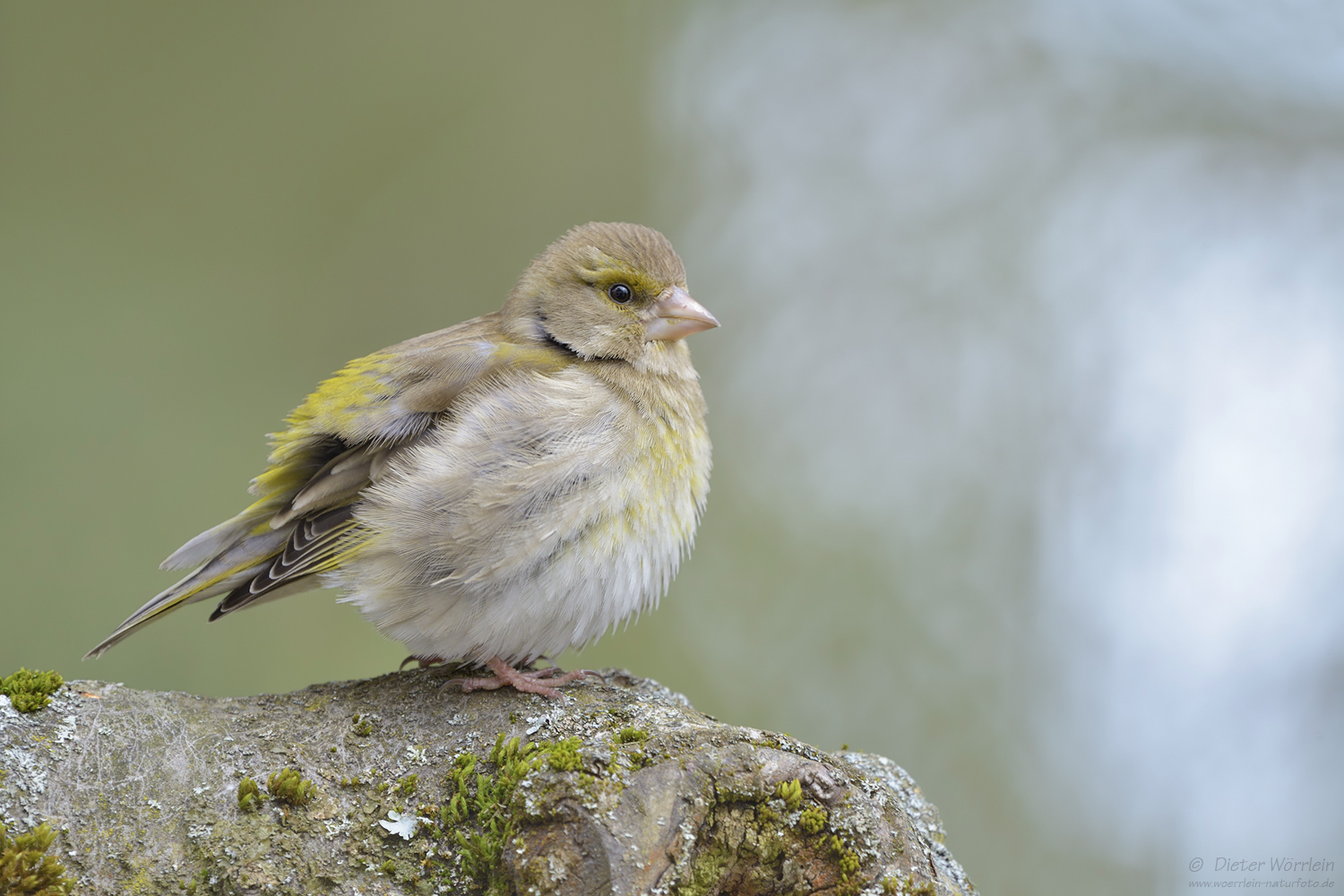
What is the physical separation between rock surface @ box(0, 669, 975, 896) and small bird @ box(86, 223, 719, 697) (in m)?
0.49

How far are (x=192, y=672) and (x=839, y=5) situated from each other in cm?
642

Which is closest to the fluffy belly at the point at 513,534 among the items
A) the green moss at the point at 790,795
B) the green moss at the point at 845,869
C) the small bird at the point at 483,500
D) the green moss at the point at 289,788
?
the small bird at the point at 483,500

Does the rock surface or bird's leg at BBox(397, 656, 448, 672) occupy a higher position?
bird's leg at BBox(397, 656, 448, 672)

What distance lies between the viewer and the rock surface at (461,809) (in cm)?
250

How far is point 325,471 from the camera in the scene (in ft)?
11.8

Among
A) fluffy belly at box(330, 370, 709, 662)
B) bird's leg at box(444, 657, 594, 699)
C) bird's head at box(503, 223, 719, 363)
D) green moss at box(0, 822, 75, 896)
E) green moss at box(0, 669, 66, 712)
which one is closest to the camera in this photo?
green moss at box(0, 822, 75, 896)

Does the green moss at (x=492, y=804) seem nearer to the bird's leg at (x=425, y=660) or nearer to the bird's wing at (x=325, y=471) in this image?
the bird's leg at (x=425, y=660)

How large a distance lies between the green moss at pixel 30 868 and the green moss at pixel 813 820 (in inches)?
71.4

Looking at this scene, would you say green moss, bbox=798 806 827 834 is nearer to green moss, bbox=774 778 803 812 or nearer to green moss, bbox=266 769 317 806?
green moss, bbox=774 778 803 812

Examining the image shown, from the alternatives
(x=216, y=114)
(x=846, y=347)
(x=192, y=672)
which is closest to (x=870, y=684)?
(x=846, y=347)

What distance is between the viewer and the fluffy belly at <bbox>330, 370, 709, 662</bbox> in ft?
10.9

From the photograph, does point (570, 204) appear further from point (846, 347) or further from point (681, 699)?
point (681, 699)

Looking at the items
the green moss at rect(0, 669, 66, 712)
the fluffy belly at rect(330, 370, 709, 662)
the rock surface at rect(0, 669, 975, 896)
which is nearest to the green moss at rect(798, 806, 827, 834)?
the rock surface at rect(0, 669, 975, 896)

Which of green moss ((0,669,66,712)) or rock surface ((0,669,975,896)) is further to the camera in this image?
green moss ((0,669,66,712))
